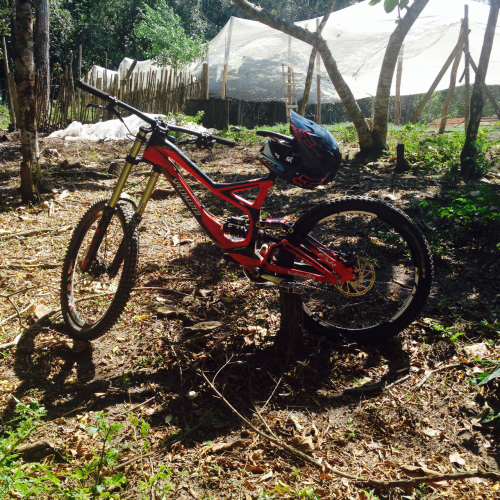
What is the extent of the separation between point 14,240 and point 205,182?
8.97 ft

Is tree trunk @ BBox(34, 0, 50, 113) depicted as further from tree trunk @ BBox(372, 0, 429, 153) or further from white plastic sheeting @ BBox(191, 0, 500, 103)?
tree trunk @ BBox(372, 0, 429, 153)

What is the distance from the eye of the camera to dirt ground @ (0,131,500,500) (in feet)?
6.56

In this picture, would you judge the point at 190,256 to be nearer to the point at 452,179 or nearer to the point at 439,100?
the point at 452,179

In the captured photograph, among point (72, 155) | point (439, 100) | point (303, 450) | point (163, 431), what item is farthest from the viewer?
point (439, 100)

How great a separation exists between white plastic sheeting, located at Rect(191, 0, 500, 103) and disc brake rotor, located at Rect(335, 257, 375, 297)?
10278 mm

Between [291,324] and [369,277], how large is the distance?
0.57 metres

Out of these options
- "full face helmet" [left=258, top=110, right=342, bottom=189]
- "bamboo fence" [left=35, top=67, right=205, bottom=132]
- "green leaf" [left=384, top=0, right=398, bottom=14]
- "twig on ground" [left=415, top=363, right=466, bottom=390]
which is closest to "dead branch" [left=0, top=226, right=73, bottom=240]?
"full face helmet" [left=258, top=110, right=342, bottom=189]

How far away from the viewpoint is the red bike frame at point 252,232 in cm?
276

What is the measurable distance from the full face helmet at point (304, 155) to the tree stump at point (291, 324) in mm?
660

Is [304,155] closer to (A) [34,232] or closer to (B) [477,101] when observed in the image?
(A) [34,232]

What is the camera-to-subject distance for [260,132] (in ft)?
8.88

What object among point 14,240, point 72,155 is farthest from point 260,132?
point 72,155

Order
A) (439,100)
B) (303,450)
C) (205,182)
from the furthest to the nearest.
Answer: (439,100) < (205,182) < (303,450)

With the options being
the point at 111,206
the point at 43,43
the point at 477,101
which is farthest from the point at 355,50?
the point at 111,206
